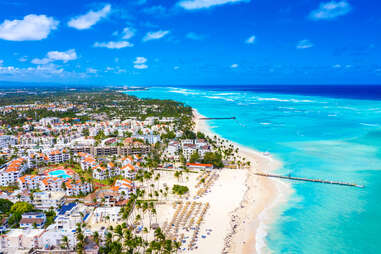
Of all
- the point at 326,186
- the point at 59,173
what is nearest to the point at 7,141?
the point at 59,173

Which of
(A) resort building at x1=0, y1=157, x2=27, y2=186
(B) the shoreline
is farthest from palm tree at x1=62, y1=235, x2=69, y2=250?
(A) resort building at x1=0, y1=157, x2=27, y2=186

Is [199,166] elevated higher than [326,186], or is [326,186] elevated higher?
[199,166]

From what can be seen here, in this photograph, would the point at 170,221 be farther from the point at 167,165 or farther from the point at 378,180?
the point at 378,180

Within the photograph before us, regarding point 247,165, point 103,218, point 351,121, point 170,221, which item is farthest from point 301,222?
point 351,121

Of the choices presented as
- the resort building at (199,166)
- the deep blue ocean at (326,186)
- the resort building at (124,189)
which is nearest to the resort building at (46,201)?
the resort building at (124,189)

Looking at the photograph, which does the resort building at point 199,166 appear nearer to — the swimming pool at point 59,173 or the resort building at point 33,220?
the swimming pool at point 59,173

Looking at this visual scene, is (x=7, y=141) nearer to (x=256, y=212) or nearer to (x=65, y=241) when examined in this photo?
(x=65, y=241)
